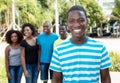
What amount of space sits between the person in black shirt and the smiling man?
12.9 feet

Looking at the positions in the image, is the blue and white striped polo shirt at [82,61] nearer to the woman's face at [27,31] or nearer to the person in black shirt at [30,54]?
the person in black shirt at [30,54]

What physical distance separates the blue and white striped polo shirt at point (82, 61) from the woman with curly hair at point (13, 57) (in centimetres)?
392

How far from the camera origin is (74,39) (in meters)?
2.88

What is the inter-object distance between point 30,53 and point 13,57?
361 mm

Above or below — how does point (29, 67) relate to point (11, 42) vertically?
below

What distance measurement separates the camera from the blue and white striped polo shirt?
283cm

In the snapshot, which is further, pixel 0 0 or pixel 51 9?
pixel 51 9

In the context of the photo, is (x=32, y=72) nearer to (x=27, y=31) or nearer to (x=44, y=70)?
(x=44, y=70)

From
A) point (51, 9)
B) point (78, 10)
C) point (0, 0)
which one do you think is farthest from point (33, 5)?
point (78, 10)

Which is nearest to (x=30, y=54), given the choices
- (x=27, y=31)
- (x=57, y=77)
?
(x=27, y=31)

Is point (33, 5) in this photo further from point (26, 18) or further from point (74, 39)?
point (74, 39)

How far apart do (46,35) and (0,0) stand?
19.6 metres

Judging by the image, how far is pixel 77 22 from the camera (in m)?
2.83

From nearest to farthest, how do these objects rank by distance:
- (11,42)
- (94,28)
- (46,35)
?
(11,42)
(46,35)
(94,28)
